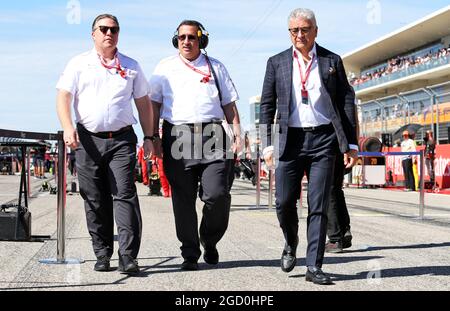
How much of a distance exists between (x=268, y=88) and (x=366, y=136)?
23.9m

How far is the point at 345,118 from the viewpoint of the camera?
18.6 ft

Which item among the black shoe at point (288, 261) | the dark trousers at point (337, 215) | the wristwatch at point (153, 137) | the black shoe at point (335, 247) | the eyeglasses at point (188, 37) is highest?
the eyeglasses at point (188, 37)

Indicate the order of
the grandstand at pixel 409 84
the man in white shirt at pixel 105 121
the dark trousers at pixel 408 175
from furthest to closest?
the dark trousers at pixel 408 175 → the grandstand at pixel 409 84 → the man in white shirt at pixel 105 121

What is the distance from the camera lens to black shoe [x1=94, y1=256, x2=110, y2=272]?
589 centimetres

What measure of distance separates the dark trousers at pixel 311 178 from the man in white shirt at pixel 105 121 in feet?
3.77

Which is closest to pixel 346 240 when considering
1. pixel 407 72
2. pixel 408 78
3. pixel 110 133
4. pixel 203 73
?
pixel 203 73

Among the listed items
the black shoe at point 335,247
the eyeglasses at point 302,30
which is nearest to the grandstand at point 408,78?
the black shoe at point 335,247

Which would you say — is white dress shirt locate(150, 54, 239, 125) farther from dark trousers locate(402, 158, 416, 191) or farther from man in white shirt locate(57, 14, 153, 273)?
dark trousers locate(402, 158, 416, 191)

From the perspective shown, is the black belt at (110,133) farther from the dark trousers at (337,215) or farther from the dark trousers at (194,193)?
the dark trousers at (337,215)

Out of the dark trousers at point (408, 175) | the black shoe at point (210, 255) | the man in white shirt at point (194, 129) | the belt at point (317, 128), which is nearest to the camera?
the belt at point (317, 128)

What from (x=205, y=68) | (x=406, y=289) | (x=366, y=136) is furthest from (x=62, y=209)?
(x=366, y=136)

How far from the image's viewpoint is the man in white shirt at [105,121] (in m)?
5.86
